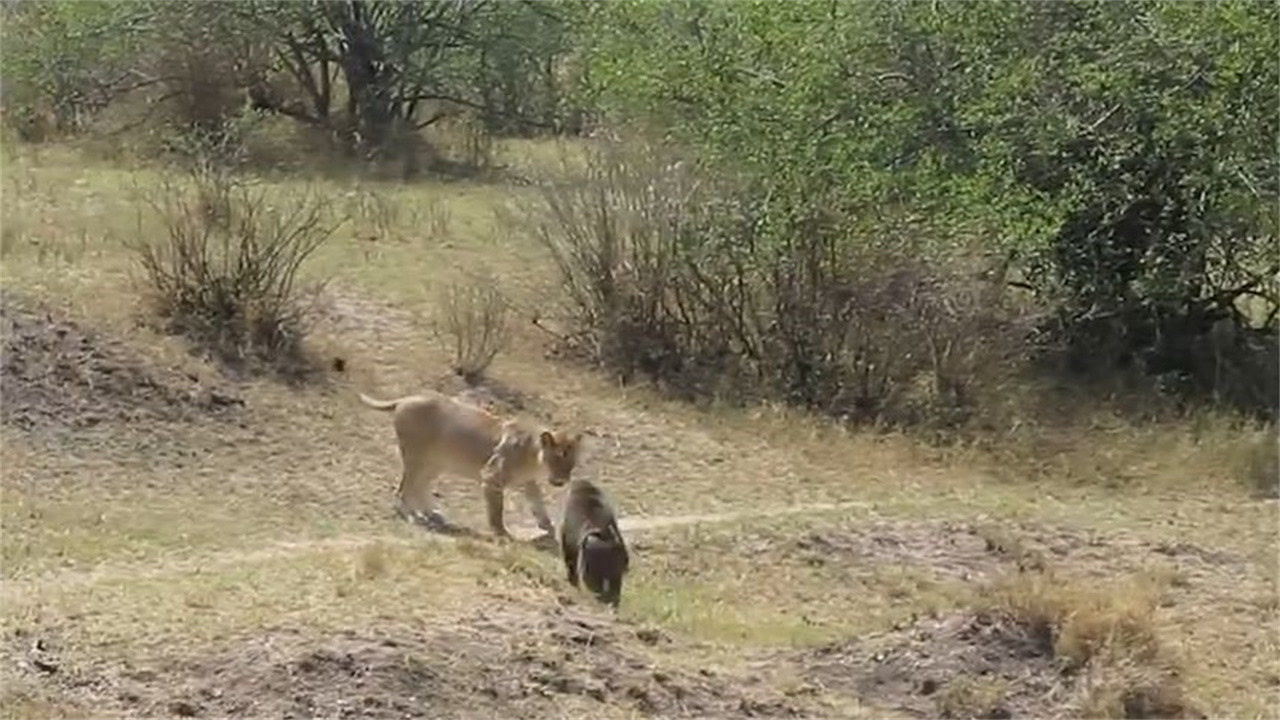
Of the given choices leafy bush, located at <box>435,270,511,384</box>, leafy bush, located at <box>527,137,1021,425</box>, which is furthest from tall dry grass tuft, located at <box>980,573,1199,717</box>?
leafy bush, located at <box>435,270,511,384</box>

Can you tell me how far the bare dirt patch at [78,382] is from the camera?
1527 cm

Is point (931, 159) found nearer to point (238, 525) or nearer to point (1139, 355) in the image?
point (1139, 355)

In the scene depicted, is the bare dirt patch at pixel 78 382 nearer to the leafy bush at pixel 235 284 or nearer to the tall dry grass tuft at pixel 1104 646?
the leafy bush at pixel 235 284

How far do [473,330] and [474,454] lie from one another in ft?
17.4

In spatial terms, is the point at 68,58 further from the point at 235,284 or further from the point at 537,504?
the point at 537,504

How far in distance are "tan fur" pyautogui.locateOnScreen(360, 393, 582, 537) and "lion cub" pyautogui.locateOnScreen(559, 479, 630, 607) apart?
5.62 feet

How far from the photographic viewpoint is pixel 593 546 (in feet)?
34.6

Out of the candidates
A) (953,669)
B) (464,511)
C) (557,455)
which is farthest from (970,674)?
(464,511)

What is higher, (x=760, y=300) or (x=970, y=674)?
(x=760, y=300)

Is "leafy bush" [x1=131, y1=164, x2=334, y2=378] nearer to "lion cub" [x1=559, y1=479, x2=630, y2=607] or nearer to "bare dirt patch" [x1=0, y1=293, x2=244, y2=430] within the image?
"bare dirt patch" [x1=0, y1=293, x2=244, y2=430]

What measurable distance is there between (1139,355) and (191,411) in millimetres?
8902

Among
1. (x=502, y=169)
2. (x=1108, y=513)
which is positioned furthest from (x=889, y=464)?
(x=502, y=169)

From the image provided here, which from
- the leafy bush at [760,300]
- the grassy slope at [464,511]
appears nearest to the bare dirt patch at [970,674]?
the grassy slope at [464,511]

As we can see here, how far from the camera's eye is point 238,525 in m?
13.5
